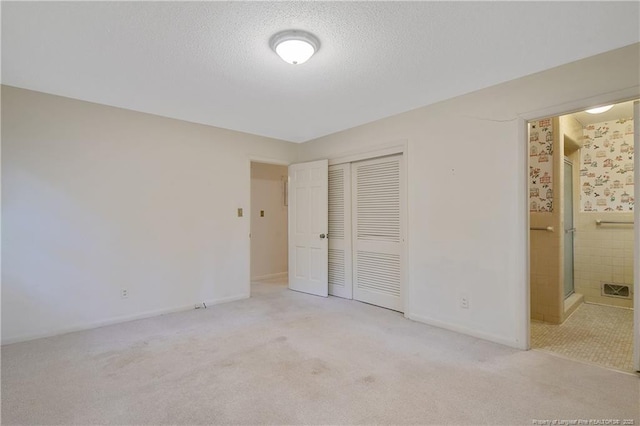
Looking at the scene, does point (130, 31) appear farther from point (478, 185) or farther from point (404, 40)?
point (478, 185)

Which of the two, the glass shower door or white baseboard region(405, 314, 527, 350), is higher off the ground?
the glass shower door

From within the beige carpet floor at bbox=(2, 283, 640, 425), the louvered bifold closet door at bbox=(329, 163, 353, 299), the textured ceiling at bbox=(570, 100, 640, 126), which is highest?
the textured ceiling at bbox=(570, 100, 640, 126)

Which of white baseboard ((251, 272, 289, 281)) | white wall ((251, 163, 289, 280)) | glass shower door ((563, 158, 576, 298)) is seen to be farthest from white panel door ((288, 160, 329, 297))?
glass shower door ((563, 158, 576, 298))

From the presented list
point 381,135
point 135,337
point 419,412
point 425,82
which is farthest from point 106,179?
point 419,412

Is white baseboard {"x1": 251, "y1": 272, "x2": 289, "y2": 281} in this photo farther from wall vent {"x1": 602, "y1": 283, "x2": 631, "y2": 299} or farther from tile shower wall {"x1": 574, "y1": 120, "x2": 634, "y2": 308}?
wall vent {"x1": 602, "y1": 283, "x2": 631, "y2": 299}

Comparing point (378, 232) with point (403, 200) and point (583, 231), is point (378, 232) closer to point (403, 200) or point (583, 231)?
point (403, 200)

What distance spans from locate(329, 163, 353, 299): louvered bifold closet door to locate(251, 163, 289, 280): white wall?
1.85 m

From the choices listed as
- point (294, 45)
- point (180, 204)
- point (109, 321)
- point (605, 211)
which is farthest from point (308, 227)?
point (605, 211)

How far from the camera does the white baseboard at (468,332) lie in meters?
2.80

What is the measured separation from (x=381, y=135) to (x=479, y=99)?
3.93 feet

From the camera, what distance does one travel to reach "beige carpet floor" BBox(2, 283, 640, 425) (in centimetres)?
189

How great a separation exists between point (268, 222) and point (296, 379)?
4166 millimetres

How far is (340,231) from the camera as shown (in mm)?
4645

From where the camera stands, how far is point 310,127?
4348 mm
